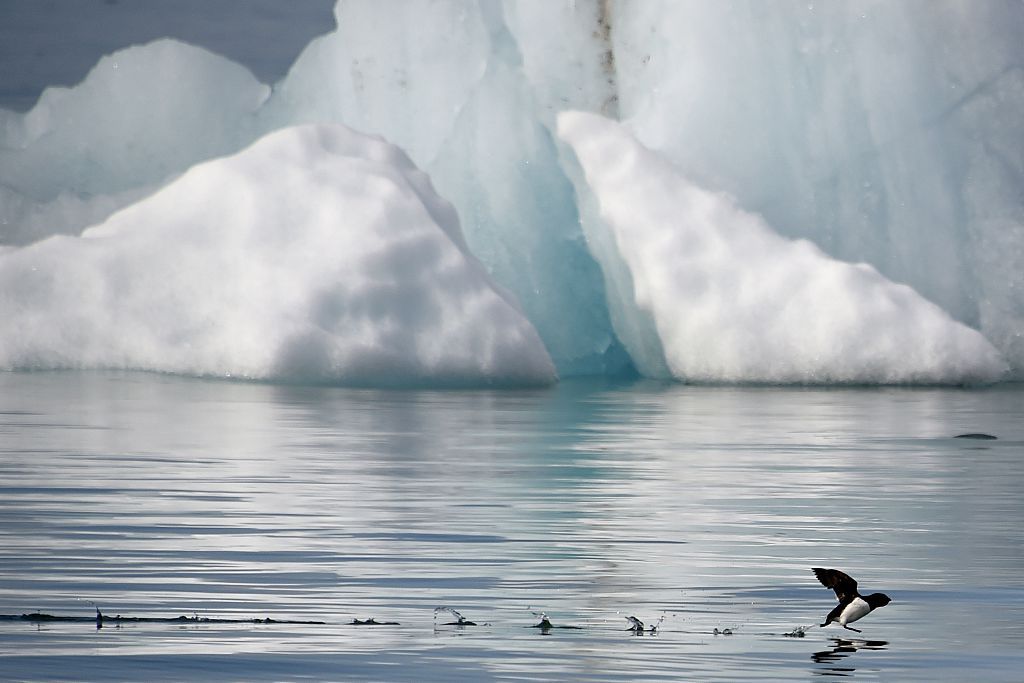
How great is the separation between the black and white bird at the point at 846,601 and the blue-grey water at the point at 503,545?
6 centimetres

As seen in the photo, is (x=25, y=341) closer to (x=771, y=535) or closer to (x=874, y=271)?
(x=874, y=271)

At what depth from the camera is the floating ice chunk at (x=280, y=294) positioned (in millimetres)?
15414

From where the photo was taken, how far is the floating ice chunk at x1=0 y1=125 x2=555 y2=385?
15414 millimetres

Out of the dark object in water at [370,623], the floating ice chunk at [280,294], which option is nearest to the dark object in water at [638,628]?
the dark object in water at [370,623]

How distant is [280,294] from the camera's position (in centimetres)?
1546

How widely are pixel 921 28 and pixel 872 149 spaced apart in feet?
3.74

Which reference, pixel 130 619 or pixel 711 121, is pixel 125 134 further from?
pixel 130 619

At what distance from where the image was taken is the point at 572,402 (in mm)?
14375

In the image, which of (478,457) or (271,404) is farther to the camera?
(271,404)

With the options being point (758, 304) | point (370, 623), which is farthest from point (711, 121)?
point (370, 623)

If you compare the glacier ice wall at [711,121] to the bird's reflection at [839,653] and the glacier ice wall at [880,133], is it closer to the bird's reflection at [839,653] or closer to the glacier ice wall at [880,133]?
the glacier ice wall at [880,133]

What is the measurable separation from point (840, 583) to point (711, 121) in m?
13.4

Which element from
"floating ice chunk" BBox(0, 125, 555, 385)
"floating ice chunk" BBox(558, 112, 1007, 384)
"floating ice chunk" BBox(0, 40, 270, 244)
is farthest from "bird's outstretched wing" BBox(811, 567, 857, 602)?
"floating ice chunk" BBox(0, 40, 270, 244)

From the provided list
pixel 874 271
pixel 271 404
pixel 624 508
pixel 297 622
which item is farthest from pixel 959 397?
pixel 297 622
